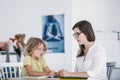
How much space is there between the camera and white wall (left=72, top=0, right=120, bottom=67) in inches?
154

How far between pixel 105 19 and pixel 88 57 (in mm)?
2619

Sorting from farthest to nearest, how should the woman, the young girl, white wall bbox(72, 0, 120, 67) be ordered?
white wall bbox(72, 0, 120, 67)
the young girl
the woman

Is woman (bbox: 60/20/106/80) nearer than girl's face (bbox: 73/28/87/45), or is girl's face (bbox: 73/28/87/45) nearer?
woman (bbox: 60/20/106/80)

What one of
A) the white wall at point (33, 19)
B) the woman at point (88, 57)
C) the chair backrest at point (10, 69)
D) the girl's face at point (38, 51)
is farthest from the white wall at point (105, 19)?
the woman at point (88, 57)

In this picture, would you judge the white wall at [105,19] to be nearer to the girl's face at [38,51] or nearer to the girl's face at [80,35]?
the girl's face at [38,51]

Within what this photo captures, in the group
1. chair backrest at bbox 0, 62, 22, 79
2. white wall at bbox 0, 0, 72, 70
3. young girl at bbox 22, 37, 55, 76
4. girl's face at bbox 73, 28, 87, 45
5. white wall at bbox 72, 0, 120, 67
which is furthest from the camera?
white wall at bbox 72, 0, 120, 67

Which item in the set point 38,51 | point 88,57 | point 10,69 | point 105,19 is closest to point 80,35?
point 88,57

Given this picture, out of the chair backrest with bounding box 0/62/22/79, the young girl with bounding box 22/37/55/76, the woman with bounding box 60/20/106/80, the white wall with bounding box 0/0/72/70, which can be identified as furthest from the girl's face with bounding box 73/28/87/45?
the white wall with bounding box 0/0/72/70

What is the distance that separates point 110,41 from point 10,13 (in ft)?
5.97

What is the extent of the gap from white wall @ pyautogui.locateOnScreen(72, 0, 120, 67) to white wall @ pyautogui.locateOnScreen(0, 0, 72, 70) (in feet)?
0.93

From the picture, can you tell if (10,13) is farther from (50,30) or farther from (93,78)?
(93,78)

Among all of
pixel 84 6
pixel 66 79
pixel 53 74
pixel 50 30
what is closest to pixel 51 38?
pixel 50 30

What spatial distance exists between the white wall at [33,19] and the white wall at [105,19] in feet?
0.93

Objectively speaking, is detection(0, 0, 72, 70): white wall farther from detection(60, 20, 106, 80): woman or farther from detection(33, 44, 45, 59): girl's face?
detection(60, 20, 106, 80): woman
